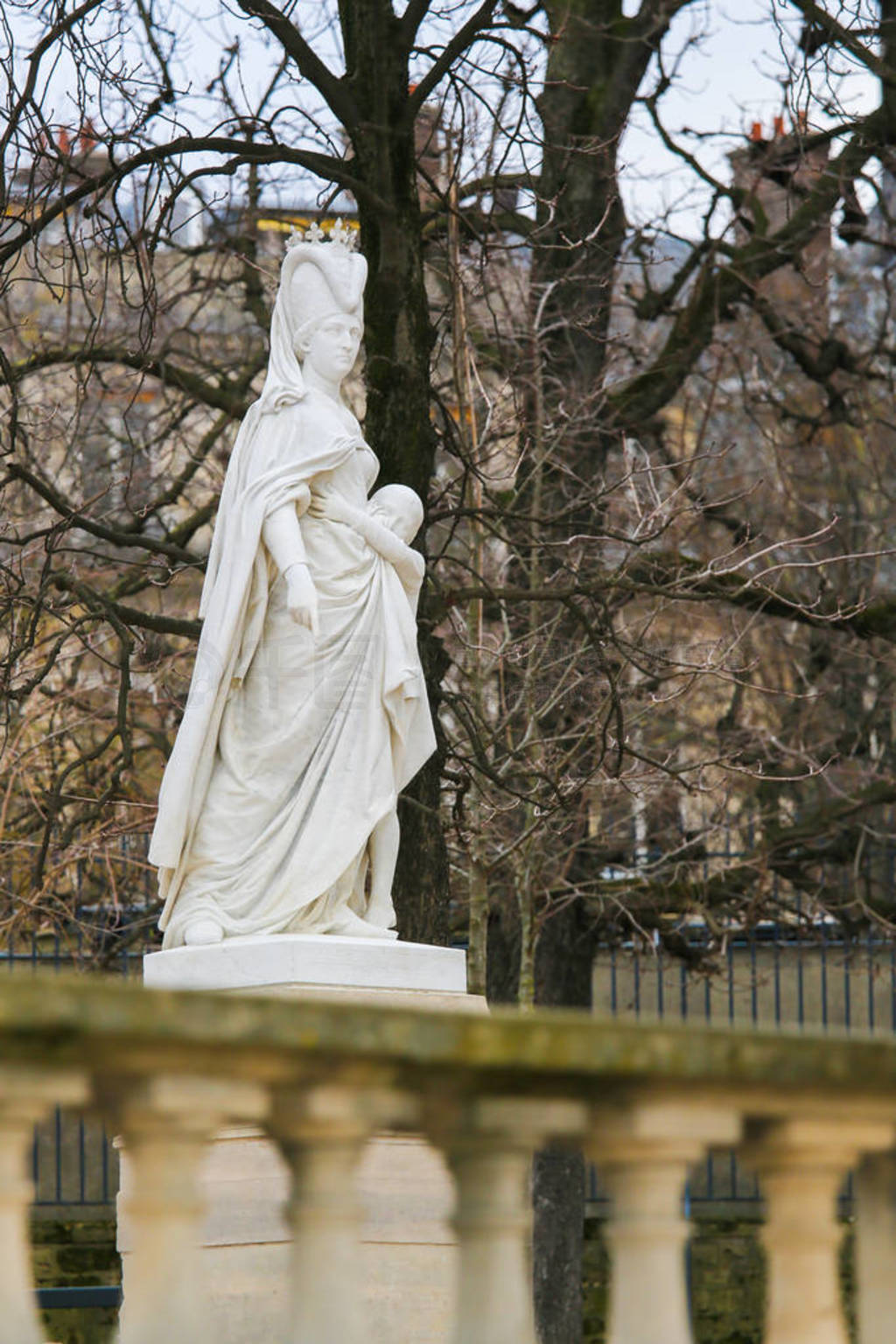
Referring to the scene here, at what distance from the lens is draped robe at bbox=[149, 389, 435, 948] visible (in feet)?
25.1

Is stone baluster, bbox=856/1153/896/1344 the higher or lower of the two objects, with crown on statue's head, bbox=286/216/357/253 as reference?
lower

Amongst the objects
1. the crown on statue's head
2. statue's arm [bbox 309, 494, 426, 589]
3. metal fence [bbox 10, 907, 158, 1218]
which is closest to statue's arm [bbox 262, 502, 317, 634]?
statue's arm [bbox 309, 494, 426, 589]

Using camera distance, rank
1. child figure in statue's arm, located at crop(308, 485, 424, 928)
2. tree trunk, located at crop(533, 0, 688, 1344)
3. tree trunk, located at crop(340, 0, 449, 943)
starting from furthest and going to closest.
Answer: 1. tree trunk, located at crop(533, 0, 688, 1344)
2. tree trunk, located at crop(340, 0, 449, 943)
3. child figure in statue's arm, located at crop(308, 485, 424, 928)

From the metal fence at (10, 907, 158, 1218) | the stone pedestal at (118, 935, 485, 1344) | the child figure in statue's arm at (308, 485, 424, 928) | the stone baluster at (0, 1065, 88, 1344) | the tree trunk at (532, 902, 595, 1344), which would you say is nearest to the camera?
the stone baluster at (0, 1065, 88, 1344)

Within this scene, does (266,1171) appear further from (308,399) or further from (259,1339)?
(308,399)

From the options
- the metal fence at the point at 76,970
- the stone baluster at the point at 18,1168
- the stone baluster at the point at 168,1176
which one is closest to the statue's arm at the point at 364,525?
the stone baluster at the point at 168,1176

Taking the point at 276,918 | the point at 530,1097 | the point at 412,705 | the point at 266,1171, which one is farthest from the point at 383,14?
the point at 530,1097

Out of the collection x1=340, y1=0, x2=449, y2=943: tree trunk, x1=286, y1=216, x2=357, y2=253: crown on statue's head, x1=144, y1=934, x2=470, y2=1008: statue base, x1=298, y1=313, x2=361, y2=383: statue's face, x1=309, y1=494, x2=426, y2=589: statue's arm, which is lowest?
x1=144, y1=934, x2=470, y2=1008: statue base

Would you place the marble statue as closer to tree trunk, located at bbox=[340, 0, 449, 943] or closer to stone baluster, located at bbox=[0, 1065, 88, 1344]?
tree trunk, located at bbox=[340, 0, 449, 943]

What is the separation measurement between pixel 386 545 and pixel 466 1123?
192 inches

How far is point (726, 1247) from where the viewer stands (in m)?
16.4

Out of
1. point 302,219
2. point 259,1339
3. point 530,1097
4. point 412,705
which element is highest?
point 302,219

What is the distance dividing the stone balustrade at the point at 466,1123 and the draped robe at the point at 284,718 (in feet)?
13.5

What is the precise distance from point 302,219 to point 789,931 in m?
6.45
